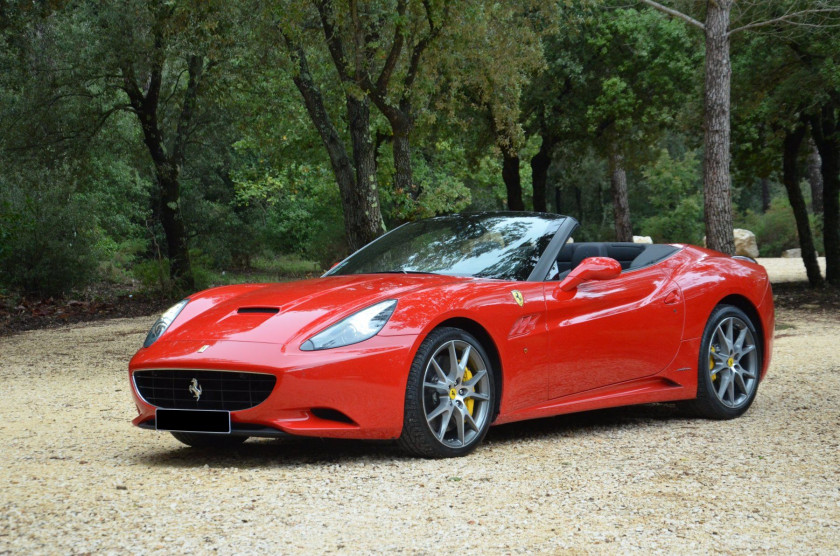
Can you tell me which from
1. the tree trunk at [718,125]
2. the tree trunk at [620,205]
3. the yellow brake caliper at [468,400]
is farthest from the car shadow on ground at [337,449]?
the tree trunk at [620,205]

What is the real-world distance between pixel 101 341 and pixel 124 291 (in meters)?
10.7

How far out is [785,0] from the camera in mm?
17125

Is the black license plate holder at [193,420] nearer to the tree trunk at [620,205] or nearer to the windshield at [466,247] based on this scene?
the windshield at [466,247]

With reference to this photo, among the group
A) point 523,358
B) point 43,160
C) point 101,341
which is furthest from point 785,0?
point 43,160

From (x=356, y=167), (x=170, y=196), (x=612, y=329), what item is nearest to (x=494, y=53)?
(x=356, y=167)

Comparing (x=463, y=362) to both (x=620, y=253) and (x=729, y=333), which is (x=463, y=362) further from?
(x=729, y=333)

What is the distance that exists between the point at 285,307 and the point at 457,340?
0.94m

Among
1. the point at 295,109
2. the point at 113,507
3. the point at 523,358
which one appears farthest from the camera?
the point at 295,109

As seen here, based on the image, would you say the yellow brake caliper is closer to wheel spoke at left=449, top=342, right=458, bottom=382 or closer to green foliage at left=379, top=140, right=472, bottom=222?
wheel spoke at left=449, top=342, right=458, bottom=382

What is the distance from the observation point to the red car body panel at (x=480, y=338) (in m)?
5.04

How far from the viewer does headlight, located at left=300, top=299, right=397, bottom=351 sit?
16.7ft

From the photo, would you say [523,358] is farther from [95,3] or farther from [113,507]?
[95,3]

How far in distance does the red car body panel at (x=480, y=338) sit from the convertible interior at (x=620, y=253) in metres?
0.10

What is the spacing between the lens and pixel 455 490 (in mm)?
4707
